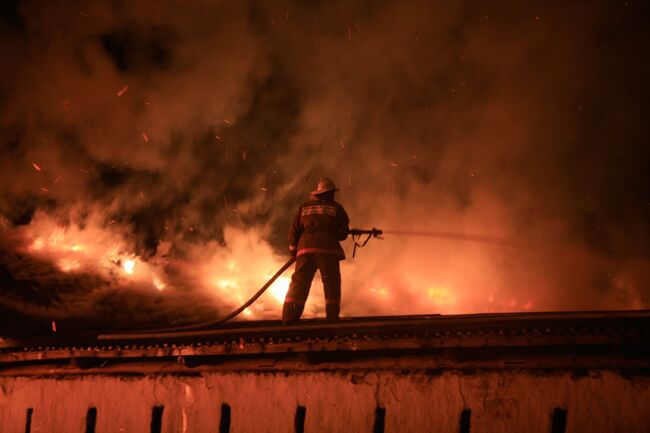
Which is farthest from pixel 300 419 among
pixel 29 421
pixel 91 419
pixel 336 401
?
pixel 29 421

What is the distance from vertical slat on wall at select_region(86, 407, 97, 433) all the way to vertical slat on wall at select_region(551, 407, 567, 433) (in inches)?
185

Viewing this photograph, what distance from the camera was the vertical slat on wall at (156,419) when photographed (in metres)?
5.34

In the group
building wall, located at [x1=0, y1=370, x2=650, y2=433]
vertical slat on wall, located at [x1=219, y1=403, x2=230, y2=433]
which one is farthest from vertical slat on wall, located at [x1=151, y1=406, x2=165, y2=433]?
vertical slat on wall, located at [x1=219, y1=403, x2=230, y2=433]

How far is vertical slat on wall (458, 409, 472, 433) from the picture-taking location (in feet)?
13.9

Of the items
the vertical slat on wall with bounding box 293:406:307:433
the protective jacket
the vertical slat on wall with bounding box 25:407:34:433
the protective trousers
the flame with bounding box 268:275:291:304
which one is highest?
the flame with bounding box 268:275:291:304

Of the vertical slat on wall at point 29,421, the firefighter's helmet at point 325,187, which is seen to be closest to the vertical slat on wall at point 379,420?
the firefighter's helmet at point 325,187

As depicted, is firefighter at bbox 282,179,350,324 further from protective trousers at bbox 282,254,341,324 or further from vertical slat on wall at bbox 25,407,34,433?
vertical slat on wall at bbox 25,407,34,433

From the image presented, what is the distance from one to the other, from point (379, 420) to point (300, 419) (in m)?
0.77

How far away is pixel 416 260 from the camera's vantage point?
13.7 meters

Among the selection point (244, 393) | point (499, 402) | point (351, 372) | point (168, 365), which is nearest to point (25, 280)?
point (168, 365)

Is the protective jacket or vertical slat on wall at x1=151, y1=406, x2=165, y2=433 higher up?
the protective jacket

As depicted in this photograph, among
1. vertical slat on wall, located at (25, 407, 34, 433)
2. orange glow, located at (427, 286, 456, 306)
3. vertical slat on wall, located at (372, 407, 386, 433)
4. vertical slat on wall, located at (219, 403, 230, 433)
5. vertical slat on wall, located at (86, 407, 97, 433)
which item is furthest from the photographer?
orange glow, located at (427, 286, 456, 306)

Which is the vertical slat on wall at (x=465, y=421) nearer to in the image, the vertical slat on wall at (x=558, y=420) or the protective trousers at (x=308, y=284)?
the vertical slat on wall at (x=558, y=420)

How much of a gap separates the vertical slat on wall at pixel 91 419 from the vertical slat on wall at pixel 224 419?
1665 mm
